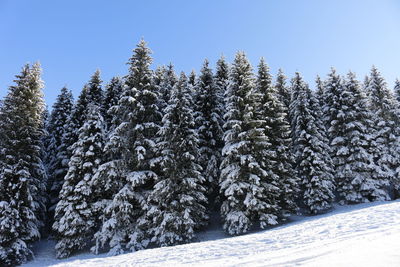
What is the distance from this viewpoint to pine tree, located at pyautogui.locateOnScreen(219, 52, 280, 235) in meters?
18.2

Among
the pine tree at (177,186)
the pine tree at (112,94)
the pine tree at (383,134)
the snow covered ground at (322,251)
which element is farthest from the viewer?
A: the pine tree at (112,94)

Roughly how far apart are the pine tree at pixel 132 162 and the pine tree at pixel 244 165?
19.7 feet

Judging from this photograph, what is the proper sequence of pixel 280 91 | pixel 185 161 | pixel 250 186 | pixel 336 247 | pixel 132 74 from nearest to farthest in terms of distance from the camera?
pixel 336 247 → pixel 250 186 → pixel 185 161 → pixel 132 74 → pixel 280 91

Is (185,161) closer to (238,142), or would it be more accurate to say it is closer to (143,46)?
(238,142)

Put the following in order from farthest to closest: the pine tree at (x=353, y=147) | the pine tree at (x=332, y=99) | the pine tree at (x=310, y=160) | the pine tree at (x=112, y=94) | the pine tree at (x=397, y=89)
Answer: the pine tree at (x=397, y=89) < the pine tree at (x=112, y=94) < the pine tree at (x=332, y=99) < the pine tree at (x=353, y=147) < the pine tree at (x=310, y=160)

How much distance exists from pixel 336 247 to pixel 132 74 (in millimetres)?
19446

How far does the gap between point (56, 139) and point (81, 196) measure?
11.4 metres

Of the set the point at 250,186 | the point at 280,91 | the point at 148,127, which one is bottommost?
the point at 250,186

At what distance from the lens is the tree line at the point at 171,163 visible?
18.2m

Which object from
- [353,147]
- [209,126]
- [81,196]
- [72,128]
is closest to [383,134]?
[353,147]

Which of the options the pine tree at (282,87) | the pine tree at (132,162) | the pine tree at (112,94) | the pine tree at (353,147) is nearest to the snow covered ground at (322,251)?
the pine tree at (132,162)

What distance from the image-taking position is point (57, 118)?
28641 millimetres

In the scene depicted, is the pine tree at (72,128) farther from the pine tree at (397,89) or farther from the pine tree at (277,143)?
the pine tree at (397,89)

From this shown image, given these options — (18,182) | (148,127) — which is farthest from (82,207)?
(148,127)
